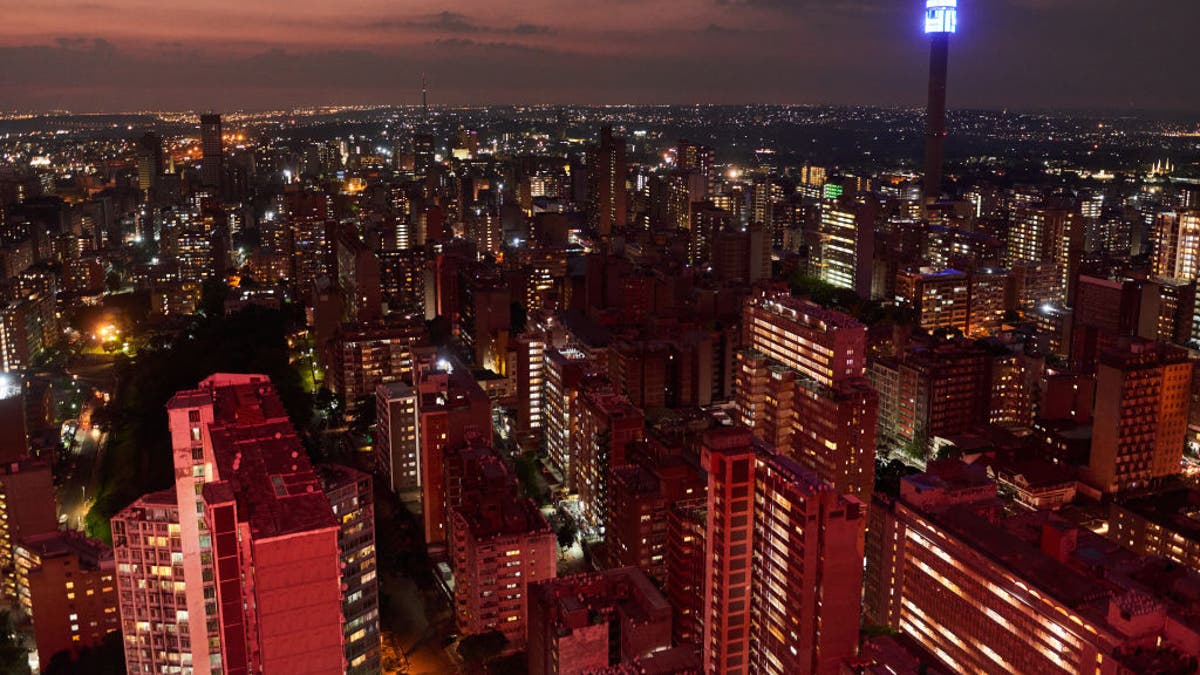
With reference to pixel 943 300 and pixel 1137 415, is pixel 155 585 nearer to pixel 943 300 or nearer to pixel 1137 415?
pixel 1137 415

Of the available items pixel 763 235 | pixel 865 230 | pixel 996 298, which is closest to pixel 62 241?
pixel 763 235

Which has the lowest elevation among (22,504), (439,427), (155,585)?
(22,504)

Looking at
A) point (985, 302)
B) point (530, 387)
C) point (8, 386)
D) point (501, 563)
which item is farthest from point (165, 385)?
point (985, 302)

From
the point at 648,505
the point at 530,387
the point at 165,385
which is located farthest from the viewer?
the point at 165,385

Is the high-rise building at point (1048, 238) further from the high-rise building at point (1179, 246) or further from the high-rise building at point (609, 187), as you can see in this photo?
the high-rise building at point (609, 187)

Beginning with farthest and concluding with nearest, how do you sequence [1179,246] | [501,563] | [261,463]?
1. [1179,246]
2. [501,563]
3. [261,463]

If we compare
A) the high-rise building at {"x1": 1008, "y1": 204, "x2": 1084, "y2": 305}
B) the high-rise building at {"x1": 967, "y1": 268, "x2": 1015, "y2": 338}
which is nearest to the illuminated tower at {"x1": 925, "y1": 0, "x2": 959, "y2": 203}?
the high-rise building at {"x1": 1008, "y1": 204, "x2": 1084, "y2": 305}

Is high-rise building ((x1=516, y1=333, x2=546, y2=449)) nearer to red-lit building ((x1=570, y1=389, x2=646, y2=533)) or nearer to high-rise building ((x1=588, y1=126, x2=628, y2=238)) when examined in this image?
red-lit building ((x1=570, y1=389, x2=646, y2=533))
